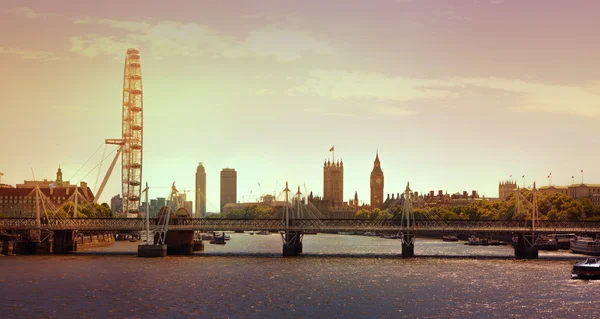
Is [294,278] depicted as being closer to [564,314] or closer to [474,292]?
[474,292]

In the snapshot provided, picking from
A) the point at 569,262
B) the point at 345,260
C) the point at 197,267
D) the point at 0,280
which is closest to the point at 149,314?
the point at 0,280

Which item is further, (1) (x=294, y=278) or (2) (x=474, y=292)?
(1) (x=294, y=278)

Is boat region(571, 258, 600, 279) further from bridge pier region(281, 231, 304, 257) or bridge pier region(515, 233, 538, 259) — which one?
bridge pier region(281, 231, 304, 257)

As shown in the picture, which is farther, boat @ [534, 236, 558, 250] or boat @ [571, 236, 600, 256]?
boat @ [534, 236, 558, 250]

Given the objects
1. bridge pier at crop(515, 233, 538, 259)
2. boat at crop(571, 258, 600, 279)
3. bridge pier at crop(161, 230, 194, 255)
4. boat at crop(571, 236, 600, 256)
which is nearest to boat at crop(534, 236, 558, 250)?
boat at crop(571, 236, 600, 256)

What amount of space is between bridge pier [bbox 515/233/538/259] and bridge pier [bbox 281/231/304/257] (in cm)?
3638

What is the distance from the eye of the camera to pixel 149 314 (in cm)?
7606

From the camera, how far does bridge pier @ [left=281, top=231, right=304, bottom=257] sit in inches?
5635

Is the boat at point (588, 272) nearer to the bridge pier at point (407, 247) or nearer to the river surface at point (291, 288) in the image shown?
the river surface at point (291, 288)

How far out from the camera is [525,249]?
136750 millimetres

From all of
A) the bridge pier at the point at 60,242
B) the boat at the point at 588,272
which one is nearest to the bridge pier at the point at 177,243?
the bridge pier at the point at 60,242

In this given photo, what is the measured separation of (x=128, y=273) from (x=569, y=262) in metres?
66.4

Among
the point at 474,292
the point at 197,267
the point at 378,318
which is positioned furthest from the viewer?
the point at 197,267

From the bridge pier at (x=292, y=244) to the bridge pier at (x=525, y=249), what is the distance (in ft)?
119
